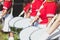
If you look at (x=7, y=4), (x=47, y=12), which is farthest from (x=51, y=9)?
(x=7, y=4)

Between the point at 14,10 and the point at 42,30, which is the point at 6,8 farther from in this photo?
the point at 42,30

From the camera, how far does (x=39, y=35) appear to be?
344cm

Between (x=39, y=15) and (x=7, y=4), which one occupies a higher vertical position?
(x=39, y=15)

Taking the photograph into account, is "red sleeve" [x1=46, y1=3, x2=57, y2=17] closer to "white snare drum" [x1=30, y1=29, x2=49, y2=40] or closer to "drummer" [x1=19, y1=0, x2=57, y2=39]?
"drummer" [x1=19, y1=0, x2=57, y2=39]

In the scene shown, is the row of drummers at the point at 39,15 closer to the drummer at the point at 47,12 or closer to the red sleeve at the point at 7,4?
the drummer at the point at 47,12

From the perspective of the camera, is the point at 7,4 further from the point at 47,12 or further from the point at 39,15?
the point at 47,12

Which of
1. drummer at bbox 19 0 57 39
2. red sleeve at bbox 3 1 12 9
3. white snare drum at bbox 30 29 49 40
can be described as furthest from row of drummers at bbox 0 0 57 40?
red sleeve at bbox 3 1 12 9

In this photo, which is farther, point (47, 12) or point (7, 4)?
point (7, 4)

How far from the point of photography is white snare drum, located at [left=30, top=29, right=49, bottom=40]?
3261 millimetres

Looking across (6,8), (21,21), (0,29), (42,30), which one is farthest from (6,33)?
(42,30)

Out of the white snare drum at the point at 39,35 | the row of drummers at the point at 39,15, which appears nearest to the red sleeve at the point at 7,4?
the row of drummers at the point at 39,15

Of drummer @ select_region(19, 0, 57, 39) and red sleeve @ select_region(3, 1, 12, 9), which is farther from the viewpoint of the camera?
red sleeve @ select_region(3, 1, 12, 9)

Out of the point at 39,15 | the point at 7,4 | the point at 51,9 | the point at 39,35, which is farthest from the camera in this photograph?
the point at 7,4

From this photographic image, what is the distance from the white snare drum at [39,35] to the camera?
3.26 metres
